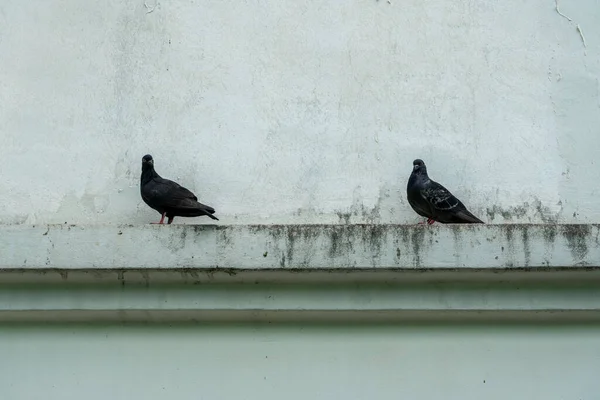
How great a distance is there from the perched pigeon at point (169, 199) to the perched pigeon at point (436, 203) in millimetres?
1125

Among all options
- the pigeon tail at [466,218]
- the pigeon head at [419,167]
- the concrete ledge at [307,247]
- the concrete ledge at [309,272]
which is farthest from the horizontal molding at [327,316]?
the pigeon head at [419,167]

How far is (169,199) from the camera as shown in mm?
5078

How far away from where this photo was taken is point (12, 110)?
554cm

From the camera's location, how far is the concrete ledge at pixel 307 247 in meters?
4.84

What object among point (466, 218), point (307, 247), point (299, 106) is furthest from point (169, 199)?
point (466, 218)

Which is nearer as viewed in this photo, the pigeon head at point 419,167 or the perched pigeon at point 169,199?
the perched pigeon at point 169,199

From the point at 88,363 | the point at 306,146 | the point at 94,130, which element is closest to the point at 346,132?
the point at 306,146

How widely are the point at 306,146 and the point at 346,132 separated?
251 millimetres

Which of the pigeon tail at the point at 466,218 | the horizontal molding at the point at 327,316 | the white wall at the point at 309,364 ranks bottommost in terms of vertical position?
the white wall at the point at 309,364

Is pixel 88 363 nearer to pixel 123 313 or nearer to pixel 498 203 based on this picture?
pixel 123 313

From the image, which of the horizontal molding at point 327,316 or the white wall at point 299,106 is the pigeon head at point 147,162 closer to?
the white wall at point 299,106

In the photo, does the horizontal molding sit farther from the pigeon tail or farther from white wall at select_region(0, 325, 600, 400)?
the pigeon tail

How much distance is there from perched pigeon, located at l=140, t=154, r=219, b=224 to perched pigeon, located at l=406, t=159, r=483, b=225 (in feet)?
3.69

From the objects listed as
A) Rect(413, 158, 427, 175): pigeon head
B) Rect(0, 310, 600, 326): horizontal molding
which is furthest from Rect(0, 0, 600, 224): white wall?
Rect(0, 310, 600, 326): horizontal molding
